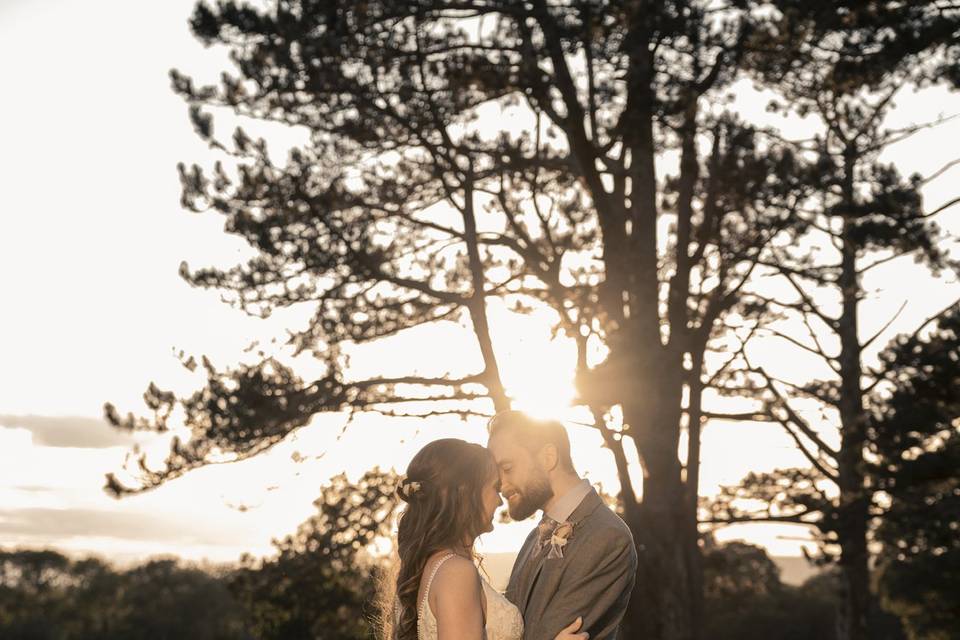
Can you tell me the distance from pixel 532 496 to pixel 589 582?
0.47 metres

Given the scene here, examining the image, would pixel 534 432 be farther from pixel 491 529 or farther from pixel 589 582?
pixel 589 582

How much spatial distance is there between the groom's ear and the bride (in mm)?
301

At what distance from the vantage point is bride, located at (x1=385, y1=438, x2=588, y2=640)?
4297mm

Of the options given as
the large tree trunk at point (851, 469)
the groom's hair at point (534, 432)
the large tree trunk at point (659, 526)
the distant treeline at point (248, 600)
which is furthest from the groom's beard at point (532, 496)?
the large tree trunk at point (851, 469)

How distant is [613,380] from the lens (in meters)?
12.6

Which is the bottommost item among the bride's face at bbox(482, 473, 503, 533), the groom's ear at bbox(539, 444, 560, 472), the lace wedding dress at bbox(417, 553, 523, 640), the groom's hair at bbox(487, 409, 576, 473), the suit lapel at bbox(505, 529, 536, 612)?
the lace wedding dress at bbox(417, 553, 523, 640)

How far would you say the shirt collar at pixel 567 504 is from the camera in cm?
473

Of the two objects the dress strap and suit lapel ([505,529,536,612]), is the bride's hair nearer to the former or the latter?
the dress strap

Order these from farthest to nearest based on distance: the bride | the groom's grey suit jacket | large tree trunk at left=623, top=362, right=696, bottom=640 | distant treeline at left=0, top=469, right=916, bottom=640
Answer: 1. distant treeline at left=0, top=469, right=916, bottom=640
2. large tree trunk at left=623, top=362, right=696, bottom=640
3. the groom's grey suit jacket
4. the bride

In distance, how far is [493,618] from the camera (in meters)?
4.49

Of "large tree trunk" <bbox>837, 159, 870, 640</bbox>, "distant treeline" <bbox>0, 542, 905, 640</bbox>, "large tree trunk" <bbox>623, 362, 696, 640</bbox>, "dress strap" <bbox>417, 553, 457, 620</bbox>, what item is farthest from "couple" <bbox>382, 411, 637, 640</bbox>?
"large tree trunk" <bbox>837, 159, 870, 640</bbox>

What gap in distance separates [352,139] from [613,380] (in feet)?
14.6

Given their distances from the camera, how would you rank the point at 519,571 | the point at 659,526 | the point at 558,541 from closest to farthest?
the point at 558,541 < the point at 519,571 < the point at 659,526

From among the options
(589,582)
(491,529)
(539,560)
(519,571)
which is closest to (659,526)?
(519,571)
